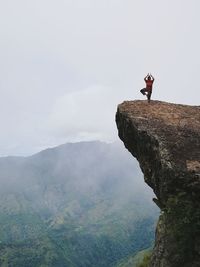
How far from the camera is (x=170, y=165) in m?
39.5

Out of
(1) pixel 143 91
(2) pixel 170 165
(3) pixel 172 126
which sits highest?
(1) pixel 143 91

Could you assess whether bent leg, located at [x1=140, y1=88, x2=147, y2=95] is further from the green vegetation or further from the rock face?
the green vegetation

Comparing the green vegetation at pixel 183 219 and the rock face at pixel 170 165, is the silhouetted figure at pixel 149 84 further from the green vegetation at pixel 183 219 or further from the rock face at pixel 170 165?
the green vegetation at pixel 183 219

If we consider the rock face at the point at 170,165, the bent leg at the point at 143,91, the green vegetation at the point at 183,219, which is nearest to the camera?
the green vegetation at the point at 183,219

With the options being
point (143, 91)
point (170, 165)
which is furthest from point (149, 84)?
point (170, 165)

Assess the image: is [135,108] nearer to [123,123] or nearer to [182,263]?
[123,123]

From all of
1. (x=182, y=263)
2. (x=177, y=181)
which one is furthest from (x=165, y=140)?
(x=182, y=263)

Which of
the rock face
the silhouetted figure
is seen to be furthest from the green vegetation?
the silhouetted figure

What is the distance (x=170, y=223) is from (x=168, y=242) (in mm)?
4937

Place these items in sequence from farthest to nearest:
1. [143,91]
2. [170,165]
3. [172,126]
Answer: [143,91]
[172,126]
[170,165]

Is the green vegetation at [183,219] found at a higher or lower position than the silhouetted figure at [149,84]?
lower

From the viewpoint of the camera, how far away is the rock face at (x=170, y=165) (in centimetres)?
3716

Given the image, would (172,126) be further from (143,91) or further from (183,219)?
(183,219)

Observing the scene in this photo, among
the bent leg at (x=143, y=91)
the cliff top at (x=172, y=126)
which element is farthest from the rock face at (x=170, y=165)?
the bent leg at (x=143, y=91)
